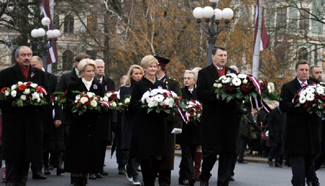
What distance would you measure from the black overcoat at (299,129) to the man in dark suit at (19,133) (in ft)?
12.4

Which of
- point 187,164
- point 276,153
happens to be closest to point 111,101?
point 187,164

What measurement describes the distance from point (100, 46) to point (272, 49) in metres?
10.4

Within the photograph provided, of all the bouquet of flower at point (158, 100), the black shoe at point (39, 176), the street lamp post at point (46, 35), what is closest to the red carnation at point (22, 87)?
the bouquet of flower at point (158, 100)

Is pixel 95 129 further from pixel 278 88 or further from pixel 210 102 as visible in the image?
pixel 278 88

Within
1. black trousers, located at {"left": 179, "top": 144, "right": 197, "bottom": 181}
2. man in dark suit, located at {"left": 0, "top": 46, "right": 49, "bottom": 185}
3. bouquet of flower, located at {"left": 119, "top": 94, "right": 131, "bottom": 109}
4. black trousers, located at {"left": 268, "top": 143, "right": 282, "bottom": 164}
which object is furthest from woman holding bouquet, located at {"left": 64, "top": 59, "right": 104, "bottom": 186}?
black trousers, located at {"left": 268, "top": 143, "right": 282, "bottom": 164}

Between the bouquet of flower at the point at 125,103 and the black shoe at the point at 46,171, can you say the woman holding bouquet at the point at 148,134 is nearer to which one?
the bouquet of flower at the point at 125,103

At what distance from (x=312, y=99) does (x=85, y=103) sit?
335 centimetres

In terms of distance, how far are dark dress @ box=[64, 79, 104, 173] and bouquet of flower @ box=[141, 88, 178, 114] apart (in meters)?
1.35

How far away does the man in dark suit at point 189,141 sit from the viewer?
1305cm

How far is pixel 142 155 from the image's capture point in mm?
10125

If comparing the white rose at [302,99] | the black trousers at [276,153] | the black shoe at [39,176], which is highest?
the white rose at [302,99]

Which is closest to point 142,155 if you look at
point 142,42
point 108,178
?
point 108,178

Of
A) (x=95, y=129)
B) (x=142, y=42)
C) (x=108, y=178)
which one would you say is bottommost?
(x=108, y=178)

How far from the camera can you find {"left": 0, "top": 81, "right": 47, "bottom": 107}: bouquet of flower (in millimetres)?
10180
